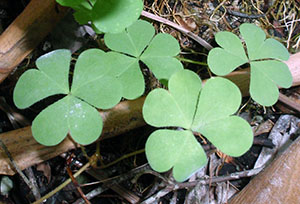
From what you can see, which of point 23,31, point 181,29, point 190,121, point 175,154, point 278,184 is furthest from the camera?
point 181,29

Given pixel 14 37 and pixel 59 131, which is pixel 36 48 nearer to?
pixel 14 37

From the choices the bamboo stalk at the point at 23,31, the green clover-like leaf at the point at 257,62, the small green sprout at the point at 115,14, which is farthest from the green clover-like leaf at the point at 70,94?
the green clover-like leaf at the point at 257,62

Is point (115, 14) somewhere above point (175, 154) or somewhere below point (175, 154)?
above

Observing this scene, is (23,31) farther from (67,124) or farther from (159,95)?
(159,95)

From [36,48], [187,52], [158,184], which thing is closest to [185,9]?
[187,52]

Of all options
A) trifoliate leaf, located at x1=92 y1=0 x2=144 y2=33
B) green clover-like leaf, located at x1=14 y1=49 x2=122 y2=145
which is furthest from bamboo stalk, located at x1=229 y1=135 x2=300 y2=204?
trifoliate leaf, located at x1=92 y1=0 x2=144 y2=33

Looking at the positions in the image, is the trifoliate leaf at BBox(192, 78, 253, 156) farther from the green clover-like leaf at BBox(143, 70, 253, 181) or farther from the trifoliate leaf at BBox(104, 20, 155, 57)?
the trifoliate leaf at BBox(104, 20, 155, 57)

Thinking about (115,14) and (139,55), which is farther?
(139,55)

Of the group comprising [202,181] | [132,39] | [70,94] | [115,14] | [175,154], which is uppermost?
[115,14]

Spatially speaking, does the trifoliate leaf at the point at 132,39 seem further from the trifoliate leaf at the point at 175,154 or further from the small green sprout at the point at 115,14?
the trifoliate leaf at the point at 175,154

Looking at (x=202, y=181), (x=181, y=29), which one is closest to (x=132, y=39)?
(x=181, y=29)
